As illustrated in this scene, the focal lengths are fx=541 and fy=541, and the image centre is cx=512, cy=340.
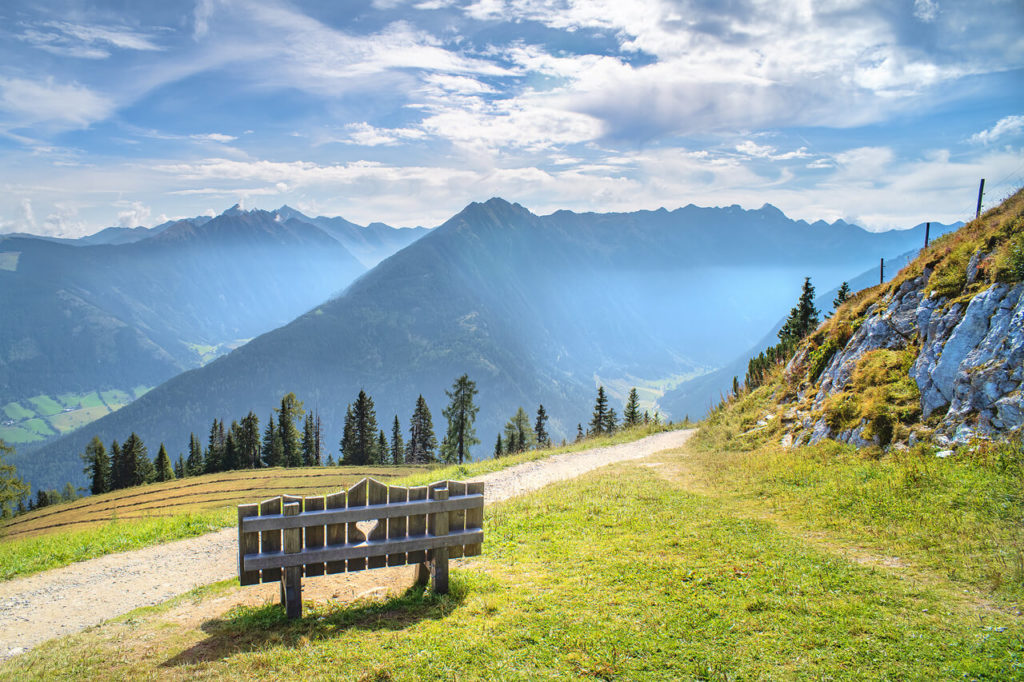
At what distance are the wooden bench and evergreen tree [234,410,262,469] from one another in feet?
255

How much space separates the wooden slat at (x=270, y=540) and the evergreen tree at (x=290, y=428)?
73.6 metres

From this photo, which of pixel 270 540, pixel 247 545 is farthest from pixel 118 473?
pixel 270 540

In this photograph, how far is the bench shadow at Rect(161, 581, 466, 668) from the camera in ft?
24.2

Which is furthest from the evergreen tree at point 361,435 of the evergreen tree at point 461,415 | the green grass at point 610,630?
the green grass at point 610,630

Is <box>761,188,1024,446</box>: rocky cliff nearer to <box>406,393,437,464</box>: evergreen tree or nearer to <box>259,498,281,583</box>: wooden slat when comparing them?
<box>259,498,281,583</box>: wooden slat

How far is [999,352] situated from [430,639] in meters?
A: 15.9

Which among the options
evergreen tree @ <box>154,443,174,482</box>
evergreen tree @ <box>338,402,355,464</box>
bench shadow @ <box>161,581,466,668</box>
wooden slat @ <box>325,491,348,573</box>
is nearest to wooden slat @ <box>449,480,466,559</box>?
bench shadow @ <box>161,581,466,668</box>

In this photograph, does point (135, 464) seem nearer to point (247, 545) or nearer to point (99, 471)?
point (99, 471)

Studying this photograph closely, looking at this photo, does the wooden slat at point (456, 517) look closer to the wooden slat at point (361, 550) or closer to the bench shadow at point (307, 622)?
the wooden slat at point (361, 550)

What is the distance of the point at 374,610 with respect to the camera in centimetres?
858

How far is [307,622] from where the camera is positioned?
321 inches

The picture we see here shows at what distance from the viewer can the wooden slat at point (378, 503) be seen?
8664 mm

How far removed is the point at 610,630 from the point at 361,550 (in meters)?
3.95

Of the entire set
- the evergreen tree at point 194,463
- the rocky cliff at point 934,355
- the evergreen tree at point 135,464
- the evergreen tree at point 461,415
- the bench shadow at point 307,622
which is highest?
the rocky cliff at point 934,355
